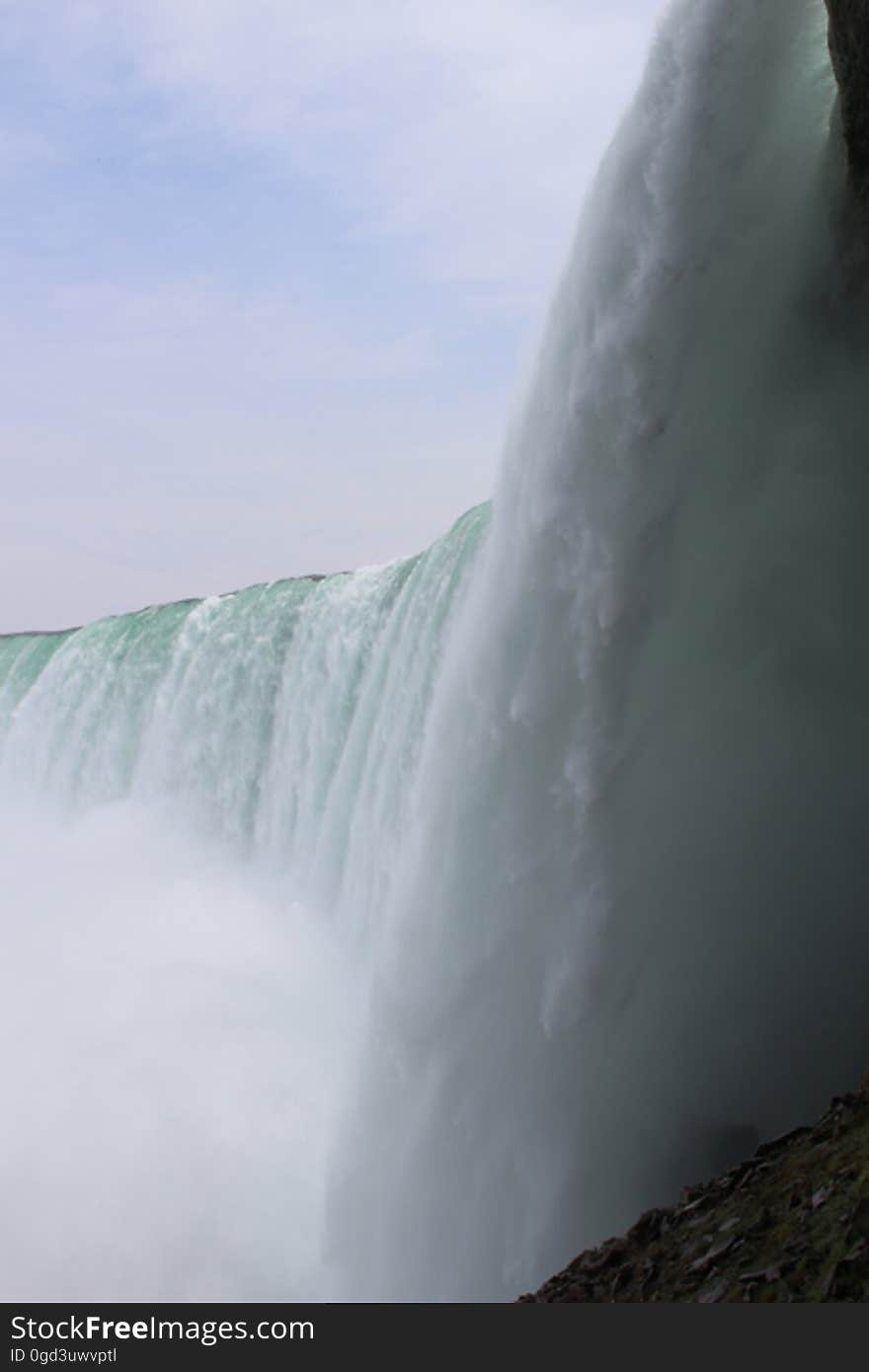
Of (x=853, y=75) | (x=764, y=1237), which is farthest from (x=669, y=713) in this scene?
(x=853, y=75)

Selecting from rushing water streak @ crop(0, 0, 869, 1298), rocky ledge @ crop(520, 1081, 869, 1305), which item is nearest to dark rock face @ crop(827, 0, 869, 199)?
rushing water streak @ crop(0, 0, 869, 1298)

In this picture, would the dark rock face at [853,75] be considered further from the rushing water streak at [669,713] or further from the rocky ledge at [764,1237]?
the rocky ledge at [764,1237]

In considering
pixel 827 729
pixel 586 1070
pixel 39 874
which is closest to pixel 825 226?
pixel 827 729

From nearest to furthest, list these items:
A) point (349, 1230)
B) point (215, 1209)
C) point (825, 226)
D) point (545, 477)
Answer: point (825, 226) < point (545, 477) < point (349, 1230) < point (215, 1209)

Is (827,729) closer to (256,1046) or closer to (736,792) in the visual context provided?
(736,792)

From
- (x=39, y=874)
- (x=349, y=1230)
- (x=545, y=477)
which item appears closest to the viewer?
(x=545, y=477)

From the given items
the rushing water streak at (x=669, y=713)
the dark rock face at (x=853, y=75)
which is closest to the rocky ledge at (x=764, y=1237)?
the rushing water streak at (x=669, y=713)
